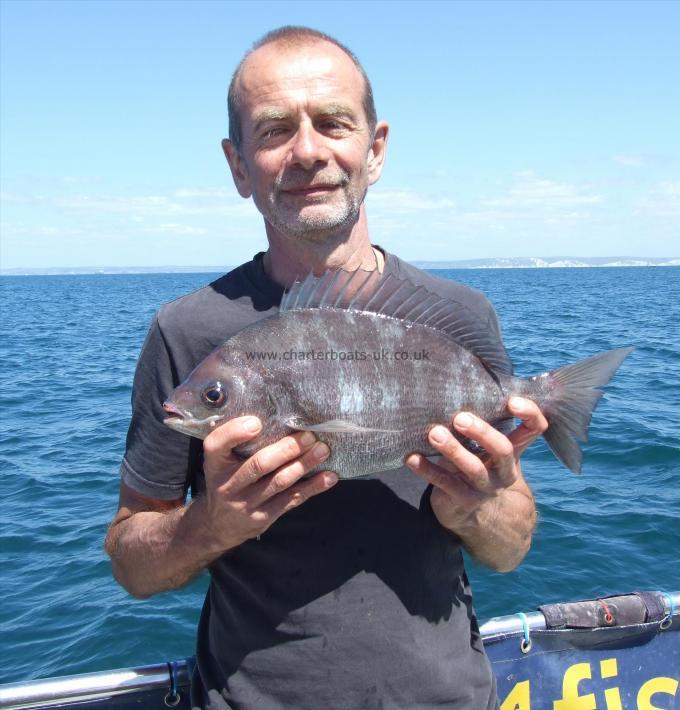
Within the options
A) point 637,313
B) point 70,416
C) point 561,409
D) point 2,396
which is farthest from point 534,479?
point 637,313

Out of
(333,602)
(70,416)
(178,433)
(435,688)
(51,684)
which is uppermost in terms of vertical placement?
(178,433)

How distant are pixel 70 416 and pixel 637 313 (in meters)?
35.2

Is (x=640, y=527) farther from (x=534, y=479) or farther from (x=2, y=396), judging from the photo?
(x=2, y=396)

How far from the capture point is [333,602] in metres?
2.53

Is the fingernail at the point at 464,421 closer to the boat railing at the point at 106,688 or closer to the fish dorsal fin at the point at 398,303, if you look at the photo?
the fish dorsal fin at the point at 398,303

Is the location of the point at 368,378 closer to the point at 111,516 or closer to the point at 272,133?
the point at 272,133

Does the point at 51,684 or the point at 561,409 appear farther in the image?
the point at 51,684

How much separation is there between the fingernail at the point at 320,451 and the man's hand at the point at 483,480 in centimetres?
36

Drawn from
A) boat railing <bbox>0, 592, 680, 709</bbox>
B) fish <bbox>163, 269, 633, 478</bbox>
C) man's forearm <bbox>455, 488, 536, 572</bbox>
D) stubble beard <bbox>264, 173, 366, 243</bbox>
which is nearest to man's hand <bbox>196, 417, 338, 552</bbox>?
fish <bbox>163, 269, 633, 478</bbox>

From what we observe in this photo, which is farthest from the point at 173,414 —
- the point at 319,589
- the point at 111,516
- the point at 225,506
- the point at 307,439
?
the point at 111,516

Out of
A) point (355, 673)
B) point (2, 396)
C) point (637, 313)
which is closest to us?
point (355, 673)

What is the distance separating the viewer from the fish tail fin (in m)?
2.83

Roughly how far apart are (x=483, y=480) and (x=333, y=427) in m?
0.63

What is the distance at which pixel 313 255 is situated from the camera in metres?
2.88
